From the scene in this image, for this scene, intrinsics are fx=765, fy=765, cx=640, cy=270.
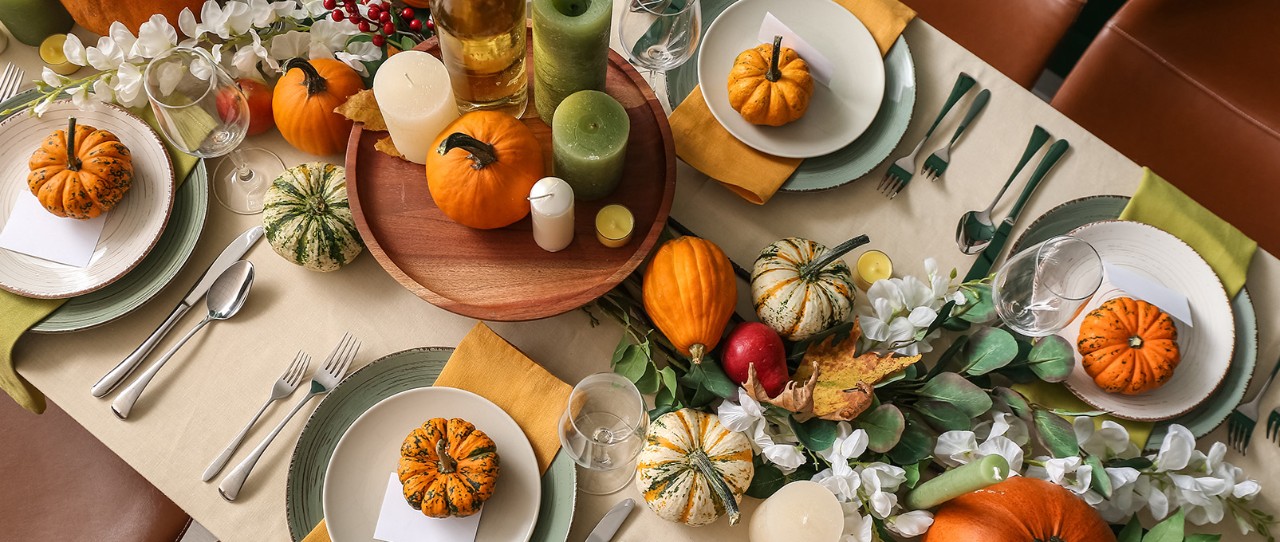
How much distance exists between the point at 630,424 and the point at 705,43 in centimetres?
64

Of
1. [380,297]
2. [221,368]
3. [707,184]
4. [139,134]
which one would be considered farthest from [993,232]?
[139,134]

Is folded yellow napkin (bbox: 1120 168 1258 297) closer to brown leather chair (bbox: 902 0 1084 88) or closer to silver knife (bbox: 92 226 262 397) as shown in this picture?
brown leather chair (bbox: 902 0 1084 88)

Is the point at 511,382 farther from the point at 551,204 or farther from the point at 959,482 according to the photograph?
the point at 959,482

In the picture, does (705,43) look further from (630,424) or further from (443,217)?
(630,424)

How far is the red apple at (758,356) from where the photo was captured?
98 cm

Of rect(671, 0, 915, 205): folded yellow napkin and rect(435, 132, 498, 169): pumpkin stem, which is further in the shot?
rect(671, 0, 915, 205): folded yellow napkin

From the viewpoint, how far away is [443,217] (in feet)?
3.48

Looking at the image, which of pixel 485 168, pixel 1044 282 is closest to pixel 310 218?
pixel 485 168

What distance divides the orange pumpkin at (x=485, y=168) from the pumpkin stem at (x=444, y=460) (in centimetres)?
29

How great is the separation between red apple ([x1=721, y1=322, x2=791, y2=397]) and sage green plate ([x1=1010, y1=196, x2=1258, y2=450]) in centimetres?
44

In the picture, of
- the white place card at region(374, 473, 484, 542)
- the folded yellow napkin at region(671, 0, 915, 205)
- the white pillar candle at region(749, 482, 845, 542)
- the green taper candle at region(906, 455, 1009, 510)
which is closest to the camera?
the green taper candle at region(906, 455, 1009, 510)

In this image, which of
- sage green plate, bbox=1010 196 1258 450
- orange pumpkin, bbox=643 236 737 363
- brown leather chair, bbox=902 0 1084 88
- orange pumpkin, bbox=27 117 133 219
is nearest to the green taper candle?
orange pumpkin, bbox=643 236 737 363

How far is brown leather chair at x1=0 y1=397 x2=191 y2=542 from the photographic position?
4.20 ft

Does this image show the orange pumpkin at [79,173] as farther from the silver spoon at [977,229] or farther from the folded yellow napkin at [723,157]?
the silver spoon at [977,229]
